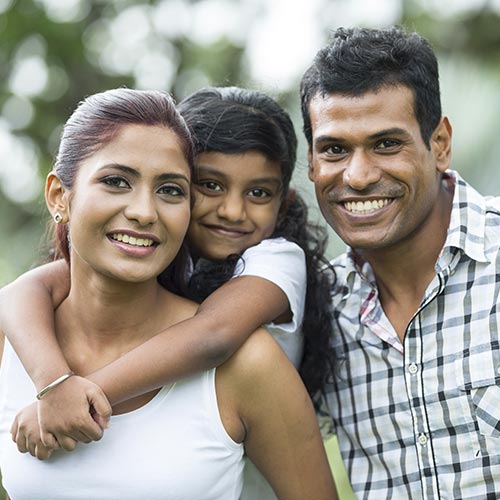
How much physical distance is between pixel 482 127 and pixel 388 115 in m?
1.92

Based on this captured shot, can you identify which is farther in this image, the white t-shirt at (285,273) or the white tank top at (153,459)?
the white t-shirt at (285,273)

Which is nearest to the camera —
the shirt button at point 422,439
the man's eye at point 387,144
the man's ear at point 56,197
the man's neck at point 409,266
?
the man's ear at point 56,197

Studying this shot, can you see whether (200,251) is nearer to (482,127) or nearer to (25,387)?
(25,387)

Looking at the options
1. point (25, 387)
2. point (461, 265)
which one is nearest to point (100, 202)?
point (25, 387)

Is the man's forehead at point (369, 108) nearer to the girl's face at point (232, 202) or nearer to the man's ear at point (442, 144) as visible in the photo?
the man's ear at point (442, 144)

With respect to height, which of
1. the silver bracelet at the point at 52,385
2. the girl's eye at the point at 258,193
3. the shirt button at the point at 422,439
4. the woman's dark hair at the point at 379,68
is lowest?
the shirt button at the point at 422,439

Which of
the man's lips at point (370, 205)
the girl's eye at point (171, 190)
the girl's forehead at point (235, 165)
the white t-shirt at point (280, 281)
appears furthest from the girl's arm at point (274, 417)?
the girl's forehead at point (235, 165)

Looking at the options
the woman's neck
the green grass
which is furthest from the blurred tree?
the woman's neck

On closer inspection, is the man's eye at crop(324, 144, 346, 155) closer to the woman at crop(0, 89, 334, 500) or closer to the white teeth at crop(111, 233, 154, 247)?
the woman at crop(0, 89, 334, 500)

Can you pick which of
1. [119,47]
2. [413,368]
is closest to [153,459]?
[413,368]

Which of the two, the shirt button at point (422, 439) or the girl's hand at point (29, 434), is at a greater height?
the girl's hand at point (29, 434)

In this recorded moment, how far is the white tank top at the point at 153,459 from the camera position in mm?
2529

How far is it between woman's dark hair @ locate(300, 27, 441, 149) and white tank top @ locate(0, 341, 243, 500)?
1.09 metres

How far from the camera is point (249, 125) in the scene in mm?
3172
